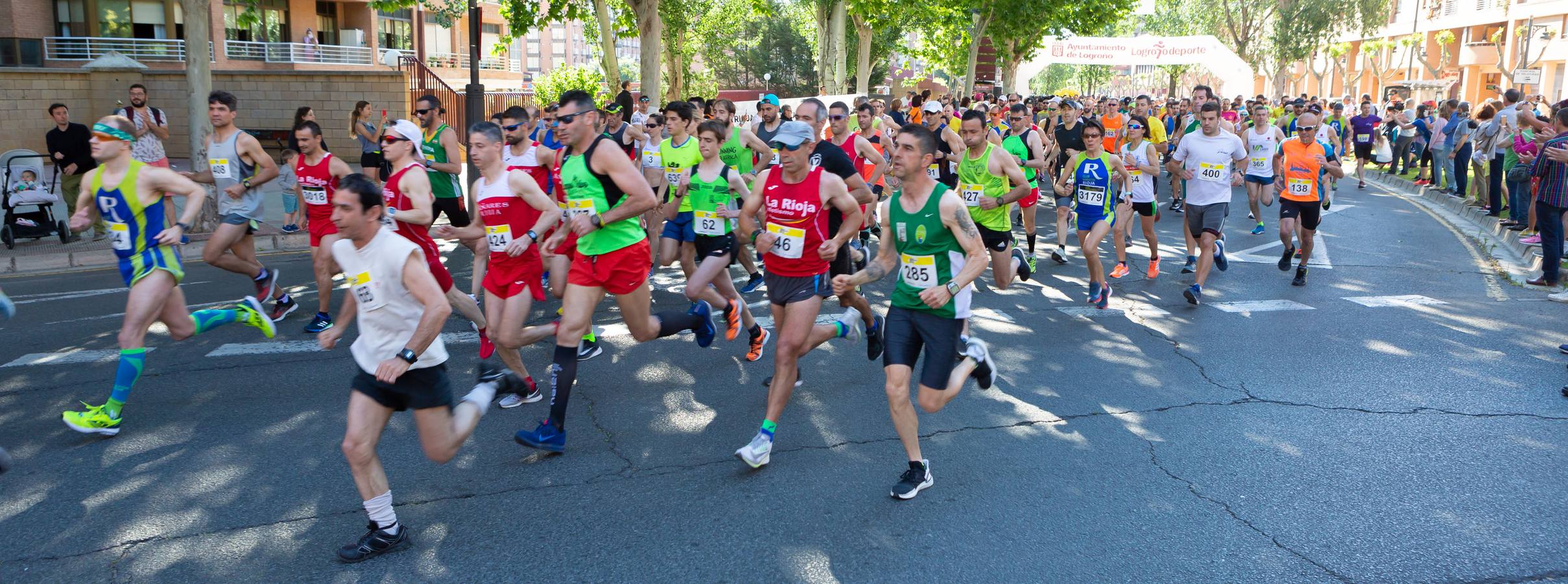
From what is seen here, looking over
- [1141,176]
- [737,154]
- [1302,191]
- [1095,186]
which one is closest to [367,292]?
[737,154]

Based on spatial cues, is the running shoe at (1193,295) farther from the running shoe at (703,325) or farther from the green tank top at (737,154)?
the running shoe at (703,325)

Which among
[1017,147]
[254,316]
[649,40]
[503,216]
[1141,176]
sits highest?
[649,40]

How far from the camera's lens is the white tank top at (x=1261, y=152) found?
39.6 feet

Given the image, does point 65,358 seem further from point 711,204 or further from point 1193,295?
point 1193,295

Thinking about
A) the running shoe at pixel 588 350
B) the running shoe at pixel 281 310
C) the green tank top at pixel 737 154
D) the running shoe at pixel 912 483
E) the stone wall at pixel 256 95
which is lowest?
the running shoe at pixel 912 483

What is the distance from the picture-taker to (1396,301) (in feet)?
30.9

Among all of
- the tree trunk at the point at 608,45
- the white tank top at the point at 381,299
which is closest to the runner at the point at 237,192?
the white tank top at the point at 381,299

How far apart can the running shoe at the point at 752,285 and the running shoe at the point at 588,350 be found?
2.49m

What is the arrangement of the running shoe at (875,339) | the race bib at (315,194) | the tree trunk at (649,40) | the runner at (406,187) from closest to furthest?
the runner at (406,187)
the running shoe at (875,339)
the race bib at (315,194)
the tree trunk at (649,40)

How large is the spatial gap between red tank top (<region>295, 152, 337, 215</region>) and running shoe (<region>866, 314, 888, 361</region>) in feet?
12.8

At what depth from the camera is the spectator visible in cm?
1217

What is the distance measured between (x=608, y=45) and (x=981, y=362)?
18.7 metres

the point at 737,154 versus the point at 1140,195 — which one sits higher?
the point at 737,154

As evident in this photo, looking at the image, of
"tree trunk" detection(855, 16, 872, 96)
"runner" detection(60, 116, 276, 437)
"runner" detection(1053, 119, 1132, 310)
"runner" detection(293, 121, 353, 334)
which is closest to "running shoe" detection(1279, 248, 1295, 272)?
"runner" detection(1053, 119, 1132, 310)
